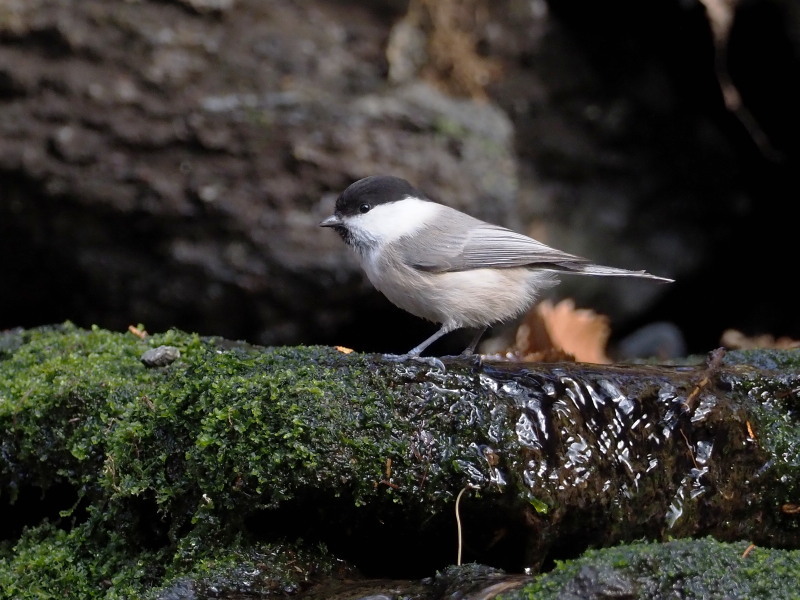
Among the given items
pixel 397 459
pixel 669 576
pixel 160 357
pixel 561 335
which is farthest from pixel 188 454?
pixel 561 335

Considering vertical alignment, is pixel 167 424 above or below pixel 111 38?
below

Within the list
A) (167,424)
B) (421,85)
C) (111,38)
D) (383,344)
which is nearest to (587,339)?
(383,344)

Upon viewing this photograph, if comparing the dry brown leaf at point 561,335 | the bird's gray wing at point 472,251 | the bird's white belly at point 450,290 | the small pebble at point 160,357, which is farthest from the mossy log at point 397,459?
the dry brown leaf at point 561,335

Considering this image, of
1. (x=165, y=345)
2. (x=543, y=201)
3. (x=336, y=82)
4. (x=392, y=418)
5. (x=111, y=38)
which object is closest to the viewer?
(x=392, y=418)

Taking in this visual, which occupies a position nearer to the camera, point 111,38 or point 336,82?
point 111,38

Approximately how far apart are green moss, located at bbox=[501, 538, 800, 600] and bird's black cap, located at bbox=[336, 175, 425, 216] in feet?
7.09

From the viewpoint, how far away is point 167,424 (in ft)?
10.5

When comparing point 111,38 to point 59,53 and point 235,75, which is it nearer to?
point 59,53

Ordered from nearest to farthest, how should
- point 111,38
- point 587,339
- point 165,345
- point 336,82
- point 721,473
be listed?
point 721,473 < point 165,345 < point 587,339 < point 111,38 < point 336,82

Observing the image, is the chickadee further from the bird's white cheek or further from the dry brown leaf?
the dry brown leaf

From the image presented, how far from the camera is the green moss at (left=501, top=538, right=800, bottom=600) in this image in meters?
2.51

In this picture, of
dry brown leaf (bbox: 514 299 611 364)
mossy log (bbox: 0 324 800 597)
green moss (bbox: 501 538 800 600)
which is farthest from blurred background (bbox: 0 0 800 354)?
green moss (bbox: 501 538 800 600)

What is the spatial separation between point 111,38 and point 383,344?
3.15 m

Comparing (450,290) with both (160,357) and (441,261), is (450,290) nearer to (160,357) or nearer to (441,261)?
(441,261)
